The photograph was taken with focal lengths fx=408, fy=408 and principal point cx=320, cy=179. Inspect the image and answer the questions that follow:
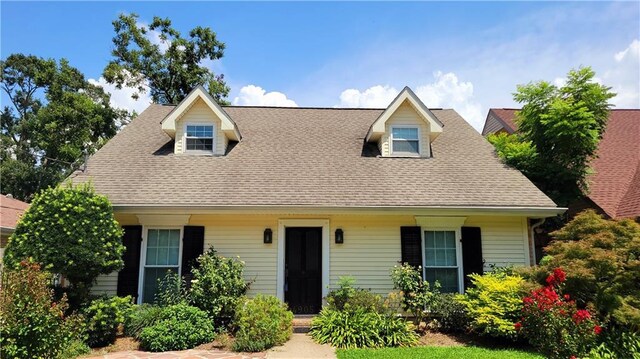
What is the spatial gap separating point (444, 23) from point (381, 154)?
399 centimetres

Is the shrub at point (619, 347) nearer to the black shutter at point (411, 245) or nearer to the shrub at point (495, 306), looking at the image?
the shrub at point (495, 306)

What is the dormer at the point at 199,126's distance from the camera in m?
11.8

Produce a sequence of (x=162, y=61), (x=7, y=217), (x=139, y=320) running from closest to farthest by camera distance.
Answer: (x=139, y=320)
(x=7, y=217)
(x=162, y=61)

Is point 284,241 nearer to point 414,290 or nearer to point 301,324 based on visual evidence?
point 301,324

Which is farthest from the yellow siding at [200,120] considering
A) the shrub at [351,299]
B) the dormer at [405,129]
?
the shrub at [351,299]

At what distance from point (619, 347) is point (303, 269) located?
20.8 ft

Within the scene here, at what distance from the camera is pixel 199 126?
39.7 feet

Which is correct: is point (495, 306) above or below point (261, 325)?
above

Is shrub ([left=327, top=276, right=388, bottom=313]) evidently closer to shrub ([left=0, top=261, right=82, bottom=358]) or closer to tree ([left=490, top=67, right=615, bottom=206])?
shrub ([left=0, top=261, right=82, bottom=358])

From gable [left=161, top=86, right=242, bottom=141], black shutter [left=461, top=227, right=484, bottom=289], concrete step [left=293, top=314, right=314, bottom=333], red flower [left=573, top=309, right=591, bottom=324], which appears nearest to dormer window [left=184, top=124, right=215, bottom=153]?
gable [left=161, top=86, right=242, bottom=141]

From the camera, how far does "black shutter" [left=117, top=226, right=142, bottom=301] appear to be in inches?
376

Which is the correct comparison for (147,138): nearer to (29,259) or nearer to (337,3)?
(29,259)

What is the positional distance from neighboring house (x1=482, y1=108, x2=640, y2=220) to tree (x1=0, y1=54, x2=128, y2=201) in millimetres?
21881

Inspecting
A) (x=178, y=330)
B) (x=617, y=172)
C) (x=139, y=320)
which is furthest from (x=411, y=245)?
(x=617, y=172)
